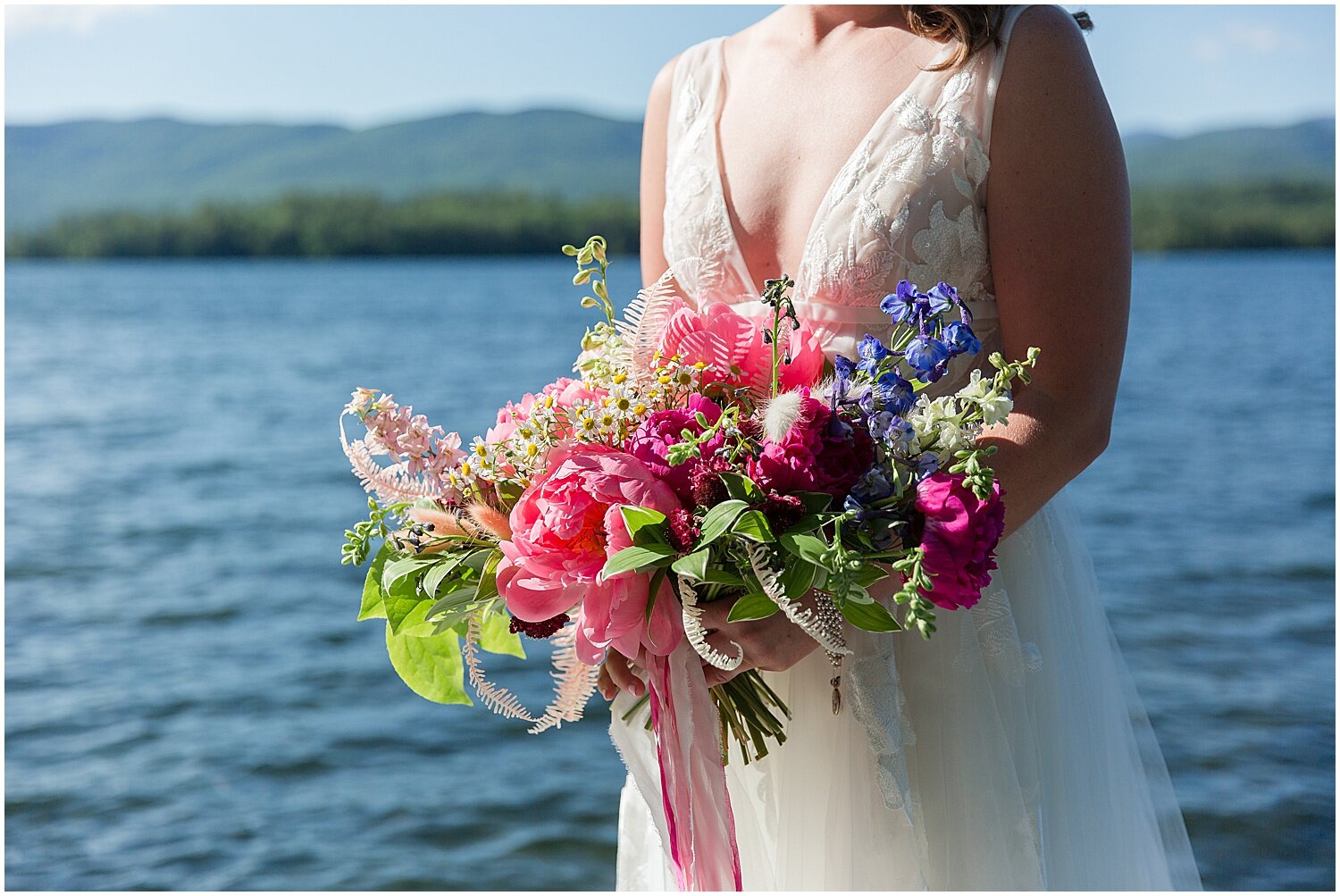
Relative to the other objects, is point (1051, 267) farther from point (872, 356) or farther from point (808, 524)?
point (808, 524)

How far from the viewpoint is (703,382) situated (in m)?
1.34

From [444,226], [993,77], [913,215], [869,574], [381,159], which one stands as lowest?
[869,574]

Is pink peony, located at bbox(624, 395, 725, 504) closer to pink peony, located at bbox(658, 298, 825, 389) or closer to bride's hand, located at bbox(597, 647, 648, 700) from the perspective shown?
pink peony, located at bbox(658, 298, 825, 389)

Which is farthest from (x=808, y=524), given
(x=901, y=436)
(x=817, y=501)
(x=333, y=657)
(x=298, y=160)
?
(x=298, y=160)

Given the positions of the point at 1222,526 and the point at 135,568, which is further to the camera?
Answer: the point at 1222,526

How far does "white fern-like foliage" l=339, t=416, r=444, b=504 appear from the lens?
1.45 meters

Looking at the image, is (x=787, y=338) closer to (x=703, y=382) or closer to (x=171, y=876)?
(x=703, y=382)

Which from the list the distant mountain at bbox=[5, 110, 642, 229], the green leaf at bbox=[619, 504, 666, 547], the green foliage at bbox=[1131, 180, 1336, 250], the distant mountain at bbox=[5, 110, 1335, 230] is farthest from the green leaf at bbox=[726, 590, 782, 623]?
the distant mountain at bbox=[5, 110, 642, 229]

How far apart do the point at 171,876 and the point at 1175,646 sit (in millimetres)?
4818

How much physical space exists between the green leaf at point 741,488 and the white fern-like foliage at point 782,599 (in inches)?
1.9

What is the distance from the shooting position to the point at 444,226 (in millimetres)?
45219

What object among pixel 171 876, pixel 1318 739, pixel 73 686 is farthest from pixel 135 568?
pixel 1318 739

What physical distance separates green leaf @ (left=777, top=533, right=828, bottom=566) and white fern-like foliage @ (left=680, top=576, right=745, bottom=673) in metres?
0.15

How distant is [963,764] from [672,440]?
61 centimetres
